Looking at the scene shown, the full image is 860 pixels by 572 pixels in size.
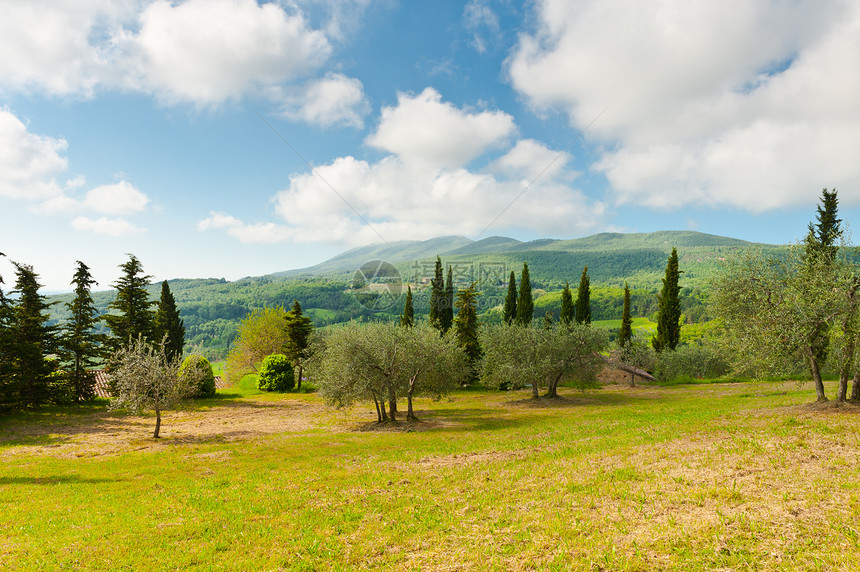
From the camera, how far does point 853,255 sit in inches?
862

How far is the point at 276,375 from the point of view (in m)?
57.7

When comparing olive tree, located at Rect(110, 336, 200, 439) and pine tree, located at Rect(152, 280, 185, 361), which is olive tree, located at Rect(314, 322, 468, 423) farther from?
pine tree, located at Rect(152, 280, 185, 361)

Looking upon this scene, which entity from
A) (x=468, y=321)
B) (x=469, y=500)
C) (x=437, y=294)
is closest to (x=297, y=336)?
(x=437, y=294)

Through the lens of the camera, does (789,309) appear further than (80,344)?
No

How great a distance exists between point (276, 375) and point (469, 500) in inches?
2031

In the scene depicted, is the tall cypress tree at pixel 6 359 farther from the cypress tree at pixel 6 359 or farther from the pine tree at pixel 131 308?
the pine tree at pixel 131 308

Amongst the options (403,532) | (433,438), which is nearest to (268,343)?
(433,438)

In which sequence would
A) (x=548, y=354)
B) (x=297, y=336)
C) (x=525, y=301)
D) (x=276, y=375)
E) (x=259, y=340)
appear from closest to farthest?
(x=548, y=354) < (x=276, y=375) < (x=297, y=336) < (x=259, y=340) < (x=525, y=301)

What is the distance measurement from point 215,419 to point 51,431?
36.6ft

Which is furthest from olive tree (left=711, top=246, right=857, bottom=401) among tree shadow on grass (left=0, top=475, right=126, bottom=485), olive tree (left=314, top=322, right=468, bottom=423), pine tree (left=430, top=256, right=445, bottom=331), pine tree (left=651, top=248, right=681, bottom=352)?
pine tree (left=430, top=256, right=445, bottom=331)

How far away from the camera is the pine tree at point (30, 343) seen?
37.3 m

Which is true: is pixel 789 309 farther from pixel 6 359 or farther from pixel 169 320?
pixel 169 320

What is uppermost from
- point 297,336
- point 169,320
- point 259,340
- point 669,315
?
point 169,320

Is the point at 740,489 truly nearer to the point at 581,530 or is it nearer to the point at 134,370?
the point at 581,530
